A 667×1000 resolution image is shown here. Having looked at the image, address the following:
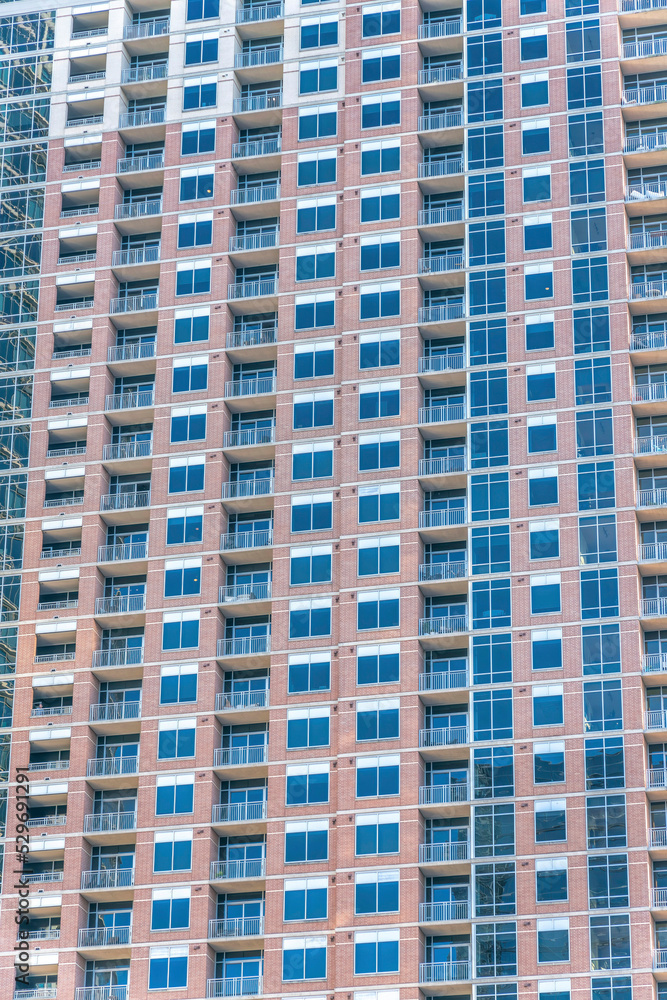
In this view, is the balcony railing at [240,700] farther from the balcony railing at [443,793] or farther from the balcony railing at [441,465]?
the balcony railing at [441,465]

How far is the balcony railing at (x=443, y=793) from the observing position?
100250mm

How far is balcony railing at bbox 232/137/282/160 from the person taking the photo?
117688mm

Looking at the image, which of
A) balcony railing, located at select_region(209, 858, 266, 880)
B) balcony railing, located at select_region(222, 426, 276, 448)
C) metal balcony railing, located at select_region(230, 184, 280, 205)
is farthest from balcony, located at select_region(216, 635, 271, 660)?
metal balcony railing, located at select_region(230, 184, 280, 205)

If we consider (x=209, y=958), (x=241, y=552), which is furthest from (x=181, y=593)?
(x=209, y=958)

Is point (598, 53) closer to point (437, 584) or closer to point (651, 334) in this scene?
point (651, 334)

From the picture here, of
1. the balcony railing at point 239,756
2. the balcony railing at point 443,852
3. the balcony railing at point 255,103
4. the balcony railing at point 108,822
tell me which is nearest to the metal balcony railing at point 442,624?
the balcony railing at point 239,756

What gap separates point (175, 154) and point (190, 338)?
11.8m

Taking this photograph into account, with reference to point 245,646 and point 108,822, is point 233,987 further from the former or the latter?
point 245,646

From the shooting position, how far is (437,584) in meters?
104

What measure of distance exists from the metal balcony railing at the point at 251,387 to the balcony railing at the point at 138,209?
12.2 meters

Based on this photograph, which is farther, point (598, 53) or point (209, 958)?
point (598, 53)

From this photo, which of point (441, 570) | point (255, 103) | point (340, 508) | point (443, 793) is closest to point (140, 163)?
point (255, 103)

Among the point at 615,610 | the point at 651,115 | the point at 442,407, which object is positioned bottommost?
the point at 615,610

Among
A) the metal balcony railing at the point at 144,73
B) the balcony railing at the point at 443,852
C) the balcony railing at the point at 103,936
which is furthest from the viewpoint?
the metal balcony railing at the point at 144,73
